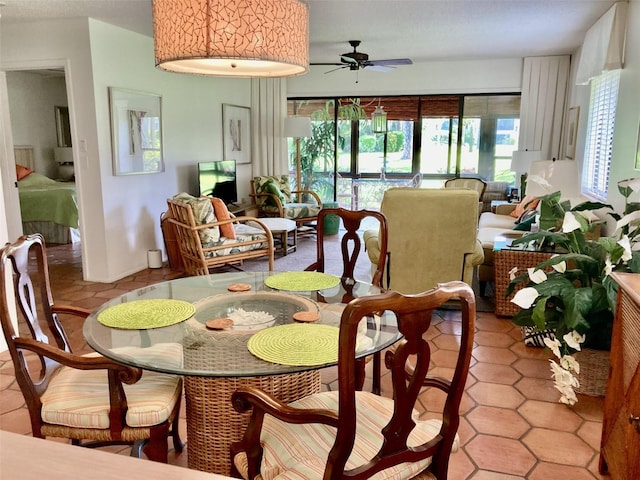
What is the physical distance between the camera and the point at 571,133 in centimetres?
595

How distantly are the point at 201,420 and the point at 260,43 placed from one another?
4.38 feet

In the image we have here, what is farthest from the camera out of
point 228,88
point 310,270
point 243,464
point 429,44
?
point 228,88

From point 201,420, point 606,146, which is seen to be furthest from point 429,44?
point 201,420

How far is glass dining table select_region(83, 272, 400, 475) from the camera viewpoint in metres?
1.49

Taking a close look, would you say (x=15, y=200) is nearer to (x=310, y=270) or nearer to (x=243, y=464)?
(x=310, y=270)

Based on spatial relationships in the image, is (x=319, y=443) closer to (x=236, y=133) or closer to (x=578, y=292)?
(x=578, y=292)

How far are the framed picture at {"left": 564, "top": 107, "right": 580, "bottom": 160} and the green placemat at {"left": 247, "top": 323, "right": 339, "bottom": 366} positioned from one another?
5121 millimetres

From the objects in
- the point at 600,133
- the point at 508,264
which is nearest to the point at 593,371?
the point at 508,264

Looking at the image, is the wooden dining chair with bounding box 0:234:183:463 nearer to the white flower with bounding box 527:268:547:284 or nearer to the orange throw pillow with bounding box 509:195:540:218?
the white flower with bounding box 527:268:547:284

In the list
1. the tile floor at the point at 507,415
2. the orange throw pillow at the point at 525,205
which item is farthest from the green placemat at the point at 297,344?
the orange throw pillow at the point at 525,205

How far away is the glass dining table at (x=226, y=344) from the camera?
4.88ft

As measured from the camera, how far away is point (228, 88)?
6734 mm

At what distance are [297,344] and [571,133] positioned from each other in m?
5.58

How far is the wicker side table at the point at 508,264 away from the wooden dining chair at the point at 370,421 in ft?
7.42
